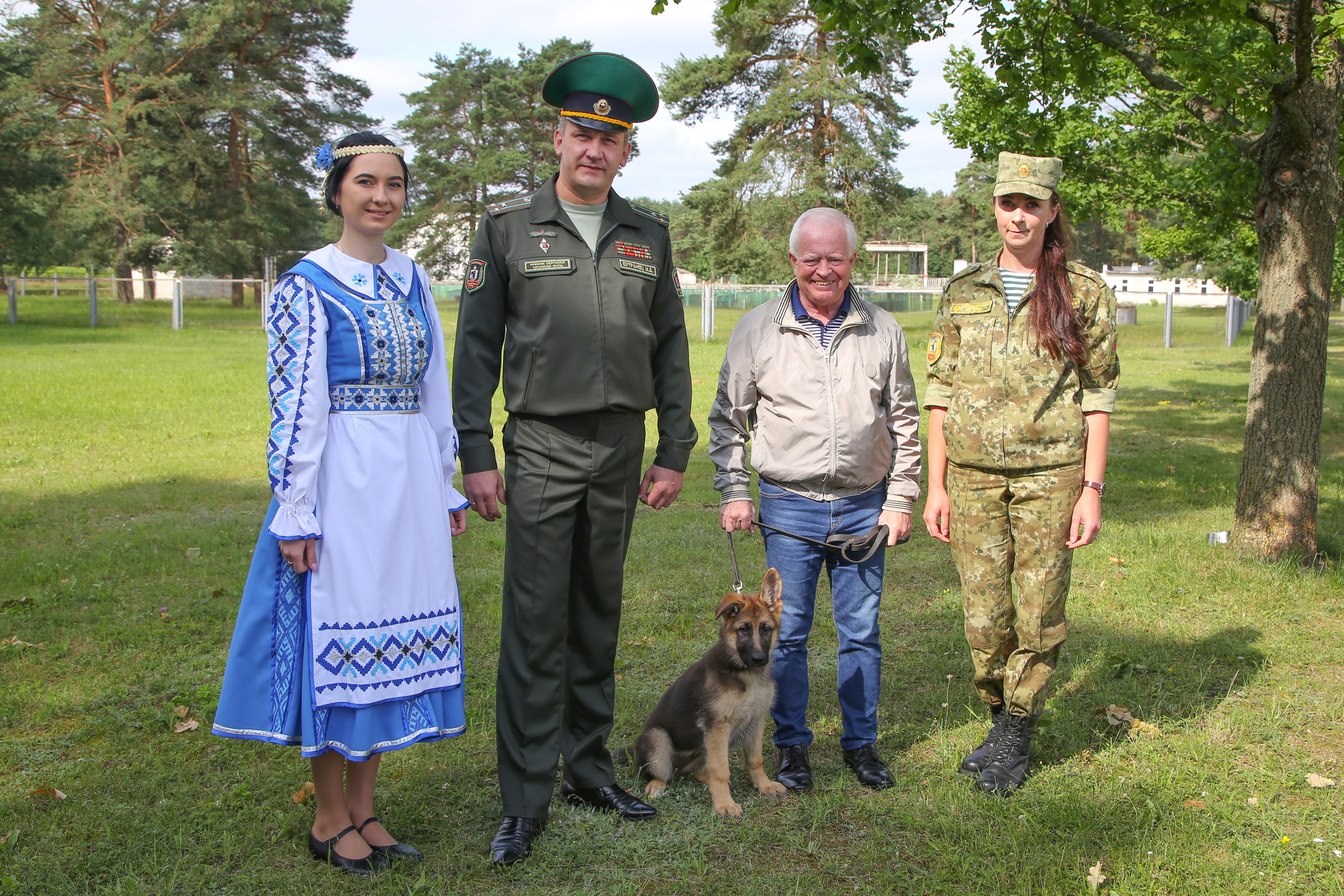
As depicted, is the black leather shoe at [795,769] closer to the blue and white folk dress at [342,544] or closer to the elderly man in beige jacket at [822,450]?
the elderly man in beige jacket at [822,450]

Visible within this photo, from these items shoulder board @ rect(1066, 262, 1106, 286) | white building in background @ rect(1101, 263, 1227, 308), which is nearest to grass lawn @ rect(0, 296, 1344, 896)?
shoulder board @ rect(1066, 262, 1106, 286)

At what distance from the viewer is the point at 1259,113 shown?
21.4ft

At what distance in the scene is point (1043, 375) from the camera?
3980mm

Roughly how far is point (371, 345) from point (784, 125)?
107 ft

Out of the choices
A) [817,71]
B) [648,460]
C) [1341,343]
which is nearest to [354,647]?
[648,460]

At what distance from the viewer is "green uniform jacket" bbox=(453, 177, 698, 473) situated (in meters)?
3.61

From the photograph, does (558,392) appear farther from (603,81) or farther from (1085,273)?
(1085,273)

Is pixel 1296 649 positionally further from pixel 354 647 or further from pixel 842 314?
pixel 354 647

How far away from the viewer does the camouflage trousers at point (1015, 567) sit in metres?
4.00

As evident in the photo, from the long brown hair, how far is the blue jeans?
888mm

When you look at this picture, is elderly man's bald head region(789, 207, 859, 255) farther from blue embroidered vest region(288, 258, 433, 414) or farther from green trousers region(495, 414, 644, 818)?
blue embroidered vest region(288, 258, 433, 414)

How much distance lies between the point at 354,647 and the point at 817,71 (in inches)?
1261

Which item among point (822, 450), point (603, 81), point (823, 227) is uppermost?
point (603, 81)

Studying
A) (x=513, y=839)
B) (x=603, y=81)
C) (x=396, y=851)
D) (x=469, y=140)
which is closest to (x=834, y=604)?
(x=513, y=839)
